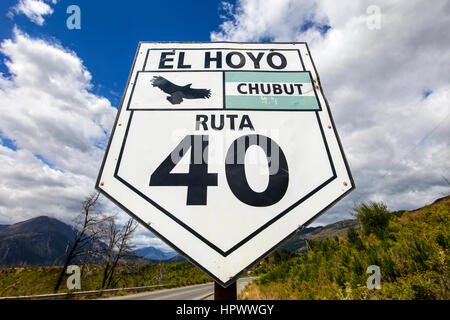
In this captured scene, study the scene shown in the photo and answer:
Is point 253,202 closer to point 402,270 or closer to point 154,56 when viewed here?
point 154,56

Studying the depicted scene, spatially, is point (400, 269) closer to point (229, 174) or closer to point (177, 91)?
point (229, 174)

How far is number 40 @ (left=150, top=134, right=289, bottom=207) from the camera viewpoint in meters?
0.98

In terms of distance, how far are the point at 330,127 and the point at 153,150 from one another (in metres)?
1.04

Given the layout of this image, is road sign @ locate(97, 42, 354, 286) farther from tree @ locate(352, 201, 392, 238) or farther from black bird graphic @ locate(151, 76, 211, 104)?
tree @ locate(352, 201, 392, 238)

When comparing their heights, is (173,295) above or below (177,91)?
below

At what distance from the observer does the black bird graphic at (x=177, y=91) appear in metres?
1.28

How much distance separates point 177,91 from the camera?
1.31 meters

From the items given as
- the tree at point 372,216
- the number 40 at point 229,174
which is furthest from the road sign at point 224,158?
the tree at point 372,216

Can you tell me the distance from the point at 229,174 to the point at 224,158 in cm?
9

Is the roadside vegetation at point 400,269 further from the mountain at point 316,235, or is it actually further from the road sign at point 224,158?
the road sign at point 224,158

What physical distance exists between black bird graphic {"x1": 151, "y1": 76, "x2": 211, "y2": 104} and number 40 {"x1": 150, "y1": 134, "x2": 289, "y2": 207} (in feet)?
1.08

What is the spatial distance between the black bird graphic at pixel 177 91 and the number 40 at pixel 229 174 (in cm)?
33

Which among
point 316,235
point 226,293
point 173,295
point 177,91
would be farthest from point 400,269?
point 316,235
